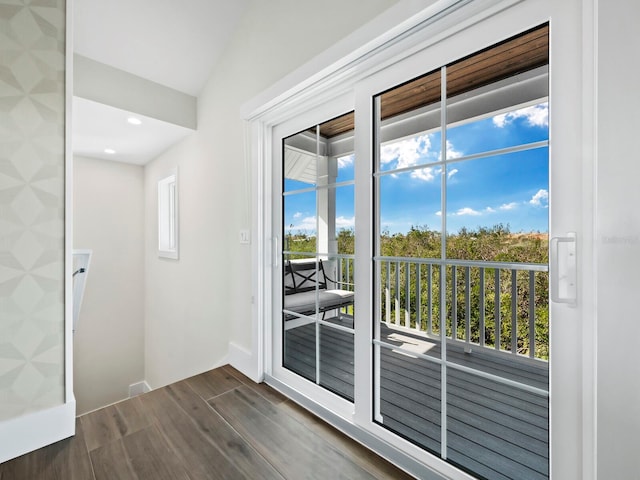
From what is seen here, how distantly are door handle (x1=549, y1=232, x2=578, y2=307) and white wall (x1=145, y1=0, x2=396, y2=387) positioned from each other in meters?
1.15

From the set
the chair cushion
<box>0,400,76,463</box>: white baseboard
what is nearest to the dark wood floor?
<box>0,400,76,463</box>: white baseboard

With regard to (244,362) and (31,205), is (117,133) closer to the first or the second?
(31,205)

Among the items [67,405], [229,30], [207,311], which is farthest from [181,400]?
[229,30]

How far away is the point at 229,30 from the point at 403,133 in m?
1.65

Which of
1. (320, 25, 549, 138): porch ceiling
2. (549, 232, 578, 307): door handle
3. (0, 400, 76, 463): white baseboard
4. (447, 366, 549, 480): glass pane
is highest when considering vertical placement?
(320, 25, 549, 138): porch ceiling

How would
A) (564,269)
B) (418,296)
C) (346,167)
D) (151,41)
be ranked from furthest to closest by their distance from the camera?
(151,41) → (346,167) → (418,296) → (564,269)

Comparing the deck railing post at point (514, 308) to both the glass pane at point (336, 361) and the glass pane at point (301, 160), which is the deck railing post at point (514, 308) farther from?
the glass pane at point (301, 160)

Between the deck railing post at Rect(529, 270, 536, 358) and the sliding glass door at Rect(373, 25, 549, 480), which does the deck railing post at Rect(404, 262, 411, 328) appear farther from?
the deck railing post at Rect(529, 270, 536, 358)

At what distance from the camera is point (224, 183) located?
229 cm

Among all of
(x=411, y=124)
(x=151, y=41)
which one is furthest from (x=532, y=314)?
(x=151, y=41)

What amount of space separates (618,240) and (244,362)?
206cm

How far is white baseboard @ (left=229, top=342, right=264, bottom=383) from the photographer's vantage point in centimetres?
199

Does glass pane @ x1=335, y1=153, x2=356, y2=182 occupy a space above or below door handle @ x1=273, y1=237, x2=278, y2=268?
above

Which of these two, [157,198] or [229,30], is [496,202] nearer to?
[229,30]
